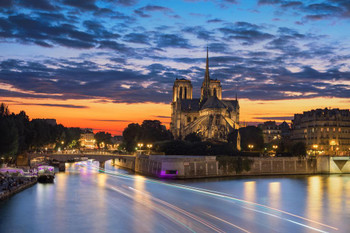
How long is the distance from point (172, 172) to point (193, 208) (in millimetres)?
27609

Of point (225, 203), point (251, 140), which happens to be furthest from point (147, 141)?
point (225, 203)

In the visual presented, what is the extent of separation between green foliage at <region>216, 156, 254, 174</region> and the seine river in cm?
1024

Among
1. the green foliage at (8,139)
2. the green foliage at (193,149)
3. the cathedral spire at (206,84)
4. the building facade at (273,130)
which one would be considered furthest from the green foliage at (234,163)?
the cathedral spire at (206,84)

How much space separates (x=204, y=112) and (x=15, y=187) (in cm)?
8957

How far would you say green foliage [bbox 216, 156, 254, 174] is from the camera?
7499 cm

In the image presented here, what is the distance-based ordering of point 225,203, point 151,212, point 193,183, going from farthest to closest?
point 193,183 < point 225,203 < point 151,212

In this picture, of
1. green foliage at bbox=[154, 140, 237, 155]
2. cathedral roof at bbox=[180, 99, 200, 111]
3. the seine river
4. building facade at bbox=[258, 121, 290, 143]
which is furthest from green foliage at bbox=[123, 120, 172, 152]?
the seine river

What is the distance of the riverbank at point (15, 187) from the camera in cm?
4490

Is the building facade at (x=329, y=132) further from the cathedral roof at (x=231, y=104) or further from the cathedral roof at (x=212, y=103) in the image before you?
the cathedral roof at (x=231, y=104)

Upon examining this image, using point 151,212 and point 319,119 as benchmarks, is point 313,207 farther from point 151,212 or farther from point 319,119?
point 319,119

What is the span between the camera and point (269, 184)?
215 feet

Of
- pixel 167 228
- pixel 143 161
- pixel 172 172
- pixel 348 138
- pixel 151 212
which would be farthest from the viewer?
pixel 348 138

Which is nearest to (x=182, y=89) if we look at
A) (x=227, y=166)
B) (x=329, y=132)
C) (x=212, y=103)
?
(x=212, y=103)

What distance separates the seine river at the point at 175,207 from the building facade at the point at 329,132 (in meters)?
42.1
